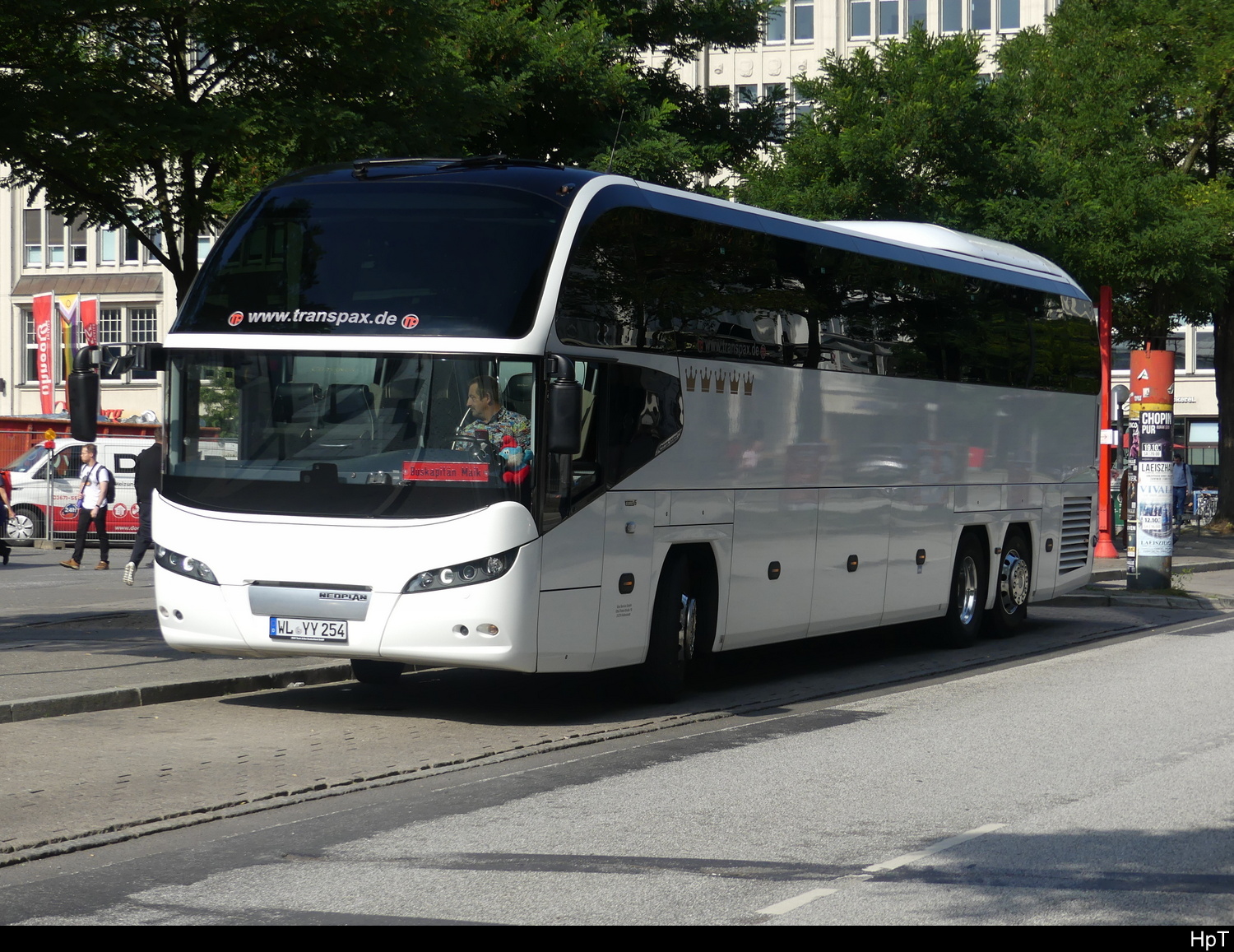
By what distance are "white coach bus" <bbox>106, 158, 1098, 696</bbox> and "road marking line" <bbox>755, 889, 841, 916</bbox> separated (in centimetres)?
420

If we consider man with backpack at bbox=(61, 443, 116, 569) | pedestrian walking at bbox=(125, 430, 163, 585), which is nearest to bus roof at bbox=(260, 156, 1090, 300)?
pedestrian walking at bbox=(125, 430, 163, 585)

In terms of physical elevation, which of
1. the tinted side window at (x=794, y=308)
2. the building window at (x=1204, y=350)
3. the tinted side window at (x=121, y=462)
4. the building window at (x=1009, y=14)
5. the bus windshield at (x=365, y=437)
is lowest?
the tinted side window at (x=121, y=462)

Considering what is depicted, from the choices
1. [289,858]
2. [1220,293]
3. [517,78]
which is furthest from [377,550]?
[1220,293]

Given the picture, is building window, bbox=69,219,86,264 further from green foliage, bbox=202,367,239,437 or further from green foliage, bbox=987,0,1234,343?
green foliage, bbox=202,367,239,437

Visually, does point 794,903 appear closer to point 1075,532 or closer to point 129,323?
point 1075,532

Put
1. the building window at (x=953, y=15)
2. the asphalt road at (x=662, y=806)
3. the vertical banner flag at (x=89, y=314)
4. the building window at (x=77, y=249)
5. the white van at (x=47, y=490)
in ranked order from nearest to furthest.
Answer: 1. the asphalt road at (x=662, y=806)
2. the white van at (x=47, y=490)
3. the vertical banner flag at (x=89, y=314)
4. the building window at (x=77, y=249)
5. the building window at (x=953, y=15)

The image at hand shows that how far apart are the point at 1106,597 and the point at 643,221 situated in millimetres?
12284

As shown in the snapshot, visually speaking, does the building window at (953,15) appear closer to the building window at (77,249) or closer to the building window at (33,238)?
the building window at (77,249)

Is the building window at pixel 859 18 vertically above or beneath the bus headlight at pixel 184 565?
above

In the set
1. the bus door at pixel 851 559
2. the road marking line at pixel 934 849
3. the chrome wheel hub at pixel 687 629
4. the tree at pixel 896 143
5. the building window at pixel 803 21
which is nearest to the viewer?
the road marking line at pixel 934 849

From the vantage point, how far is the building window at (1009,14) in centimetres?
6284

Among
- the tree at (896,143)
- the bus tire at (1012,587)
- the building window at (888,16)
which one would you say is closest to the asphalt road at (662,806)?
the bus tire at (1012,587)

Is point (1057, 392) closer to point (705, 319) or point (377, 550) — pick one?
point (705, 319)

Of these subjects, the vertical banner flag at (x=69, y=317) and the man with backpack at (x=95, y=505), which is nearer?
the man with backpack at (x=95, y=505)
